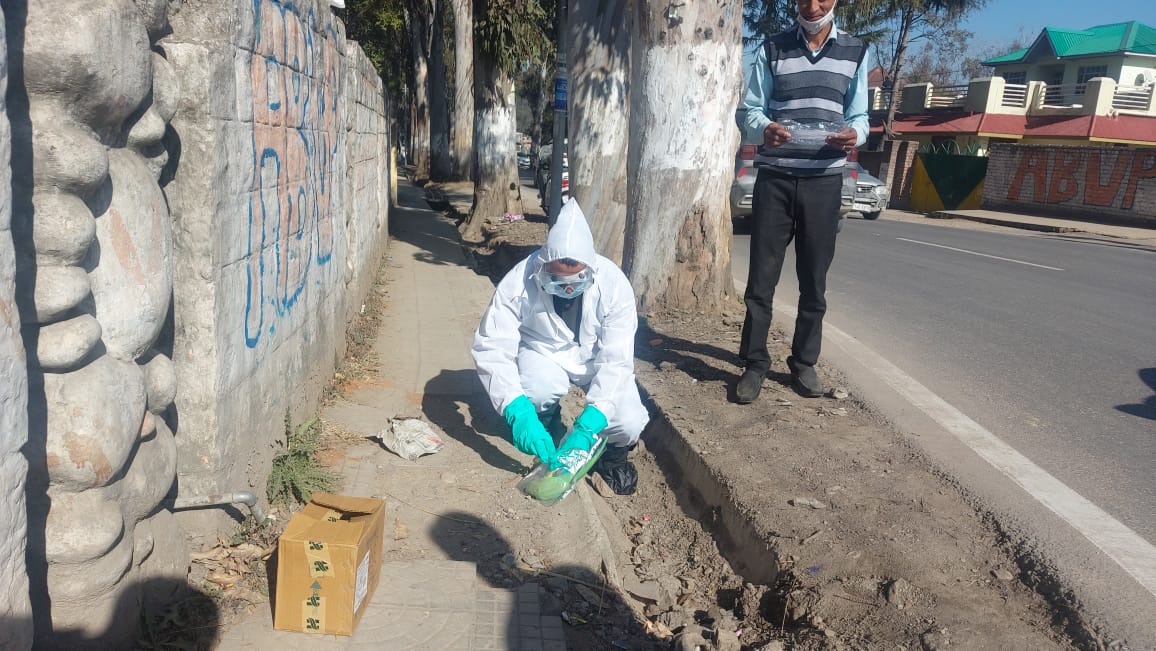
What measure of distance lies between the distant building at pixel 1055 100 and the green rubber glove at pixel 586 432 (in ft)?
97.5

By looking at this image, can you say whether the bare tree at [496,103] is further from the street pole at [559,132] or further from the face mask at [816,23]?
the face mask at [816,23]

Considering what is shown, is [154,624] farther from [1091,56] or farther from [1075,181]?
[1091,56]

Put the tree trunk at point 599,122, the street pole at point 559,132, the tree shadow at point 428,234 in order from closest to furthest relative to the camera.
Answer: the tree trunk at point 599,122
the street pole at point 559,132
the tree shadow at point 428,234

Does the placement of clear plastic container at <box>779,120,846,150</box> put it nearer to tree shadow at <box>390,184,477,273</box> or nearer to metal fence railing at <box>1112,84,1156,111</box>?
tree shadow at <box>390,184,477,273</box>

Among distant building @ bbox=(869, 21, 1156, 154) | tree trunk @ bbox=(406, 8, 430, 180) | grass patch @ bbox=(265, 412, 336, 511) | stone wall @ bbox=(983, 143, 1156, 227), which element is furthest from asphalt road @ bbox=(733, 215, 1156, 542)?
distant building @ bbox=(869, 21, 1156, 154)

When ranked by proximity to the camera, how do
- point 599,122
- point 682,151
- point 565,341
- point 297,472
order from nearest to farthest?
1. point 297,472
2. point 565,341
3. point 682,151
4. point 599,122

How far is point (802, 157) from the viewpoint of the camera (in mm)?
4387

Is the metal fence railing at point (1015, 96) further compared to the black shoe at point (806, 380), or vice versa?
the metal fence railing at point (1015, 96)

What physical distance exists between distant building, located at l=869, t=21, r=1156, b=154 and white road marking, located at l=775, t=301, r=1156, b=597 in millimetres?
27837

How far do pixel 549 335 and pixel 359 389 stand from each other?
1539mm

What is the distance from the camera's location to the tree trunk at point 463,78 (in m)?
15.9

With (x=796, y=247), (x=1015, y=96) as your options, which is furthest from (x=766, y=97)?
(x=1015, y=96)

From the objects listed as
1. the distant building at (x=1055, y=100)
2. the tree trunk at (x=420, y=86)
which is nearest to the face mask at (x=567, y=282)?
the tree trunk at (x=420, y=86)

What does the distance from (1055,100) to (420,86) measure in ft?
83.5
